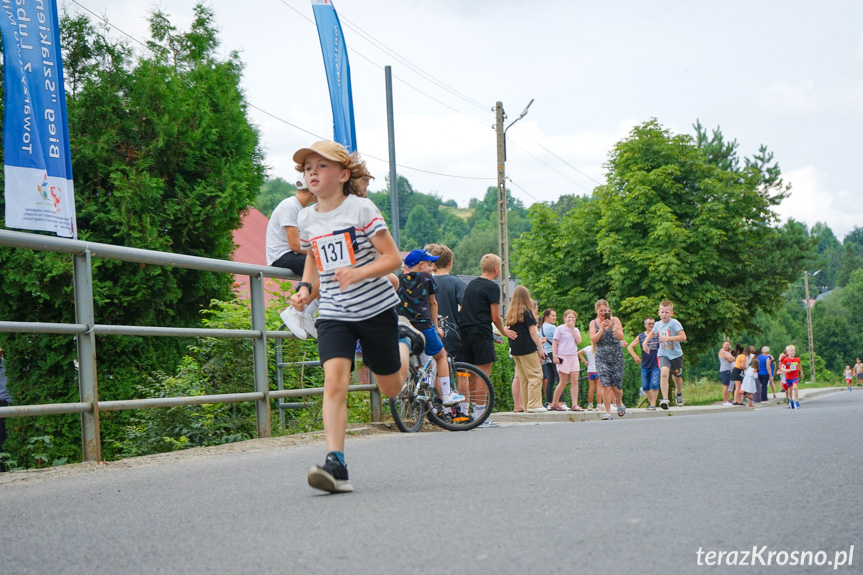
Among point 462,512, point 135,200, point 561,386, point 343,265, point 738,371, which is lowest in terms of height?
point 738,371

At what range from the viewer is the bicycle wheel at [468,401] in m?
9.05

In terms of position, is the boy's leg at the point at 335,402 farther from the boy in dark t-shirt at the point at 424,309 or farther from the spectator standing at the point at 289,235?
the boy in dark t-shirt at the point at 424,309

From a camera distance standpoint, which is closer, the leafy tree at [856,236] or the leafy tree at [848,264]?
the leafy tree at [848,264]

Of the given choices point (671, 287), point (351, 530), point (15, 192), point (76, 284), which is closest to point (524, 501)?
point (351, 530)

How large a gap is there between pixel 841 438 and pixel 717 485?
257cm

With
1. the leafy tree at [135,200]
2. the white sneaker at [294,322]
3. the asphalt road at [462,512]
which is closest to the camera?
the asphalt road at [462,512]

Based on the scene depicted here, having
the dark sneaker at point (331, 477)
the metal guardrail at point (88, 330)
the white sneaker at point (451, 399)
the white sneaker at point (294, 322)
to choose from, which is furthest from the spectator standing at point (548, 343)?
the dark sneaker at point (331, 477)

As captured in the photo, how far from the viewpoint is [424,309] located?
8766mm

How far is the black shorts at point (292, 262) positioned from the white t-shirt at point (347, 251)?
2944 millimetres

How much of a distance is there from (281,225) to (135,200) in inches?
268

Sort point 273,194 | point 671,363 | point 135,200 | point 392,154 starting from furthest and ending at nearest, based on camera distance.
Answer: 1. point 273,194
2. point 392,154
3. point 671,363
4. point 135,200

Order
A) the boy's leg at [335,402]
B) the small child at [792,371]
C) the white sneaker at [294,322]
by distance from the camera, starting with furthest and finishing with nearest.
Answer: the small child at [792,371] < the white sneaker at [294,322] < the boy's leg at [335,402]

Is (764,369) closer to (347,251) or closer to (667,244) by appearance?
(667,244)

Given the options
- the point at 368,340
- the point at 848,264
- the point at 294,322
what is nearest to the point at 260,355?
the point at 294,322
